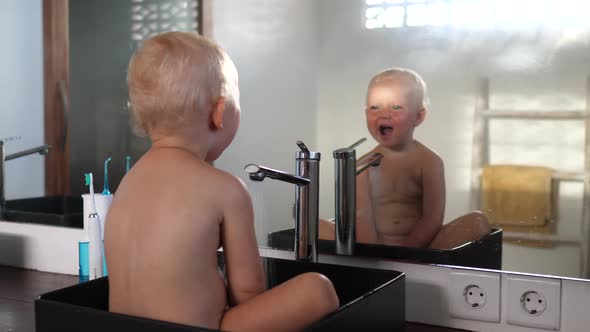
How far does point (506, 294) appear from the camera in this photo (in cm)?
138

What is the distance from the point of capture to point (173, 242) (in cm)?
106

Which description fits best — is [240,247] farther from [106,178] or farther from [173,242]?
[106,178]

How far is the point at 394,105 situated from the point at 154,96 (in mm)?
541

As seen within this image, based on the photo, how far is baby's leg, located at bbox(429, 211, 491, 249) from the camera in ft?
4.53

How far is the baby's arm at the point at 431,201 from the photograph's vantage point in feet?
4.63

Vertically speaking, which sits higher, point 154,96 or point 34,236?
point 154,96

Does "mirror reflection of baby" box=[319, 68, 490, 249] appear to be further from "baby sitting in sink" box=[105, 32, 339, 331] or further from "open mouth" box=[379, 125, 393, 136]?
"baby sitting in sink" box=[105, 32, 339, 331]

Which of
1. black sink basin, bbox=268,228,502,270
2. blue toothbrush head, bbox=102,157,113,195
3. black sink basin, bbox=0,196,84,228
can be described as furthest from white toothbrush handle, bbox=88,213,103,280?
black sink basin, bbox=268,228,502,270

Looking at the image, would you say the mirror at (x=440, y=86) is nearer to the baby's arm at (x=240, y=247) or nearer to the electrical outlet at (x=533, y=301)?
the electrical outlet at (x=533, y=301)

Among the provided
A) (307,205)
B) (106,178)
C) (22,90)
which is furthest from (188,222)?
(22,90)

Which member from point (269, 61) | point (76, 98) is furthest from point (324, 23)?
point (76, 98)

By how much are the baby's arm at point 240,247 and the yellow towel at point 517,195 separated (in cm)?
50

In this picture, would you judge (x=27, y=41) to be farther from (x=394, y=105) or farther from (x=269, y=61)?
(x=394, y=105)

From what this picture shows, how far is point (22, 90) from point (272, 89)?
0.84 m
